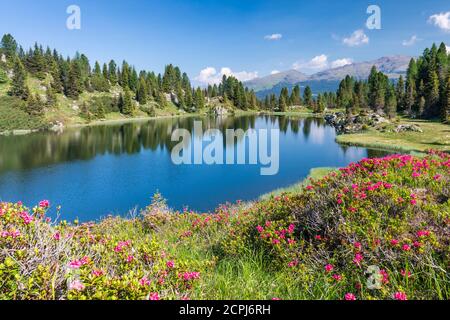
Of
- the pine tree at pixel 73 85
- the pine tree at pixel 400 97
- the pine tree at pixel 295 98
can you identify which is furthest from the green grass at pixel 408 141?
the pine tree at pixel 295 98

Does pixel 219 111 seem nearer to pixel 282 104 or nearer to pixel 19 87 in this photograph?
pixel 282 104

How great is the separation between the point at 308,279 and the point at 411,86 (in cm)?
12155

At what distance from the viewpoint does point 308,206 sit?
25.0ft

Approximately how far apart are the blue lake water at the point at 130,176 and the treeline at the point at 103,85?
2671 inches

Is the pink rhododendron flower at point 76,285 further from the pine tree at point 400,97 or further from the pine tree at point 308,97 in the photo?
the pine tree at point 308,97

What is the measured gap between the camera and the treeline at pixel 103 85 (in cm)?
11581

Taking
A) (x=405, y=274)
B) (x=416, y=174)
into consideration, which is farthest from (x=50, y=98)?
(x=405, y=274)

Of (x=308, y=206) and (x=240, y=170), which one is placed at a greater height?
(x=308, y=206)

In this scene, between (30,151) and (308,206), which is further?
(30,151)

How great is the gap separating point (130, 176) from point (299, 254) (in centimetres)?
3428

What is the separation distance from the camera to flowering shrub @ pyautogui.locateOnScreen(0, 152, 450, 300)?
3.75 meters
